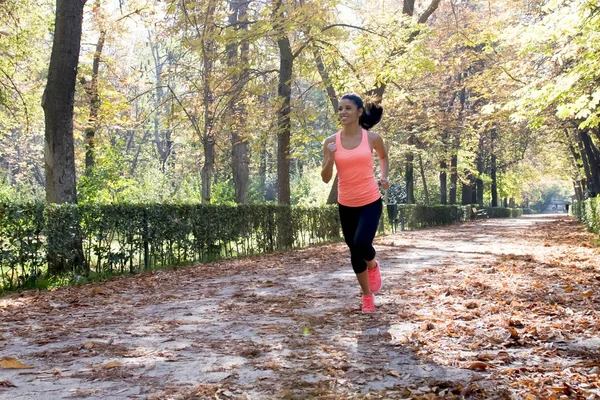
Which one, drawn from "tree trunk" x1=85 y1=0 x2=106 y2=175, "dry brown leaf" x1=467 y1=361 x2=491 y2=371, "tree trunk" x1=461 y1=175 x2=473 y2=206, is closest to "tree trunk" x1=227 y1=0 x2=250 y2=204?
"tree trunk" x1=85 y1=0 x2=106 y2=175

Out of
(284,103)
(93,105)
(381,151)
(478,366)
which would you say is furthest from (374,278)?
(93,105)

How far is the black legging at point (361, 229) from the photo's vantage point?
5.30 metres

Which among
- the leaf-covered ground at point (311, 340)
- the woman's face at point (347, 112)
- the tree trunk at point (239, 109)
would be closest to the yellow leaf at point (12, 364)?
the leaf-covered ground at point (311, 340)

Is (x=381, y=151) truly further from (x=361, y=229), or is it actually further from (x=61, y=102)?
(x=61, y=102)

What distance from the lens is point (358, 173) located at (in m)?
5.39

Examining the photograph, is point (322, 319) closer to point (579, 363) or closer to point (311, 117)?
point (579, 363)

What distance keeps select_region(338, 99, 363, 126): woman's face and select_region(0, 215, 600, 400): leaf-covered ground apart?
1894 mm

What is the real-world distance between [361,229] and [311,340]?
1268 mm

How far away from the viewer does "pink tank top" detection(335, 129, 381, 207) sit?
211 inches

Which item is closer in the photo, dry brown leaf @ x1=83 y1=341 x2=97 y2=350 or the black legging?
dry brown leaf @ x1=83 y1=341 x2=97 y2=350

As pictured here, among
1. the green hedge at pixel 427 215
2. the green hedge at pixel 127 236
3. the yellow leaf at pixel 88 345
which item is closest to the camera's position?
the yellow leaf at pixel 88 345

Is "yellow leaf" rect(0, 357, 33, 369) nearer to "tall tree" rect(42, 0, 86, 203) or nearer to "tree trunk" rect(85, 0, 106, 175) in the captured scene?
"tall tree" rect(42, 0, 86, 203)

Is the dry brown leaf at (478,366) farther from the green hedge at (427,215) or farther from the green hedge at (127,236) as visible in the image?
the green hedge at (427,215)

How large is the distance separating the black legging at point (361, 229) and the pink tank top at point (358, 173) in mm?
74
